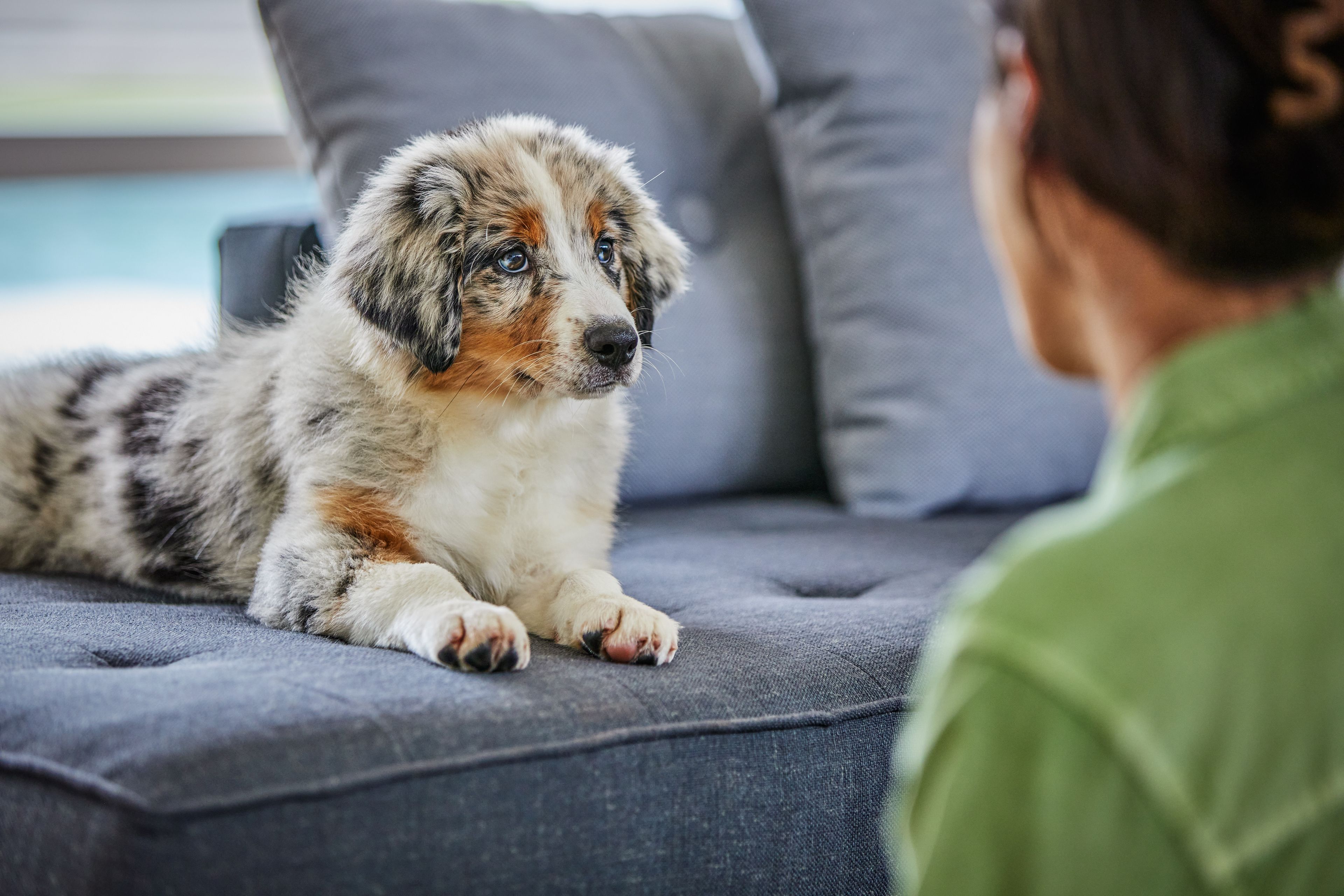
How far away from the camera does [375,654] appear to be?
4.78 ft

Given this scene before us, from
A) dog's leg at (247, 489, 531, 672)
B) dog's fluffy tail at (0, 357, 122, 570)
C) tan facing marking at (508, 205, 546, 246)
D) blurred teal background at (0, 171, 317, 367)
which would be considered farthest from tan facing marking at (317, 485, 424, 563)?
blurred teal background at (0, 171, 317, 367)

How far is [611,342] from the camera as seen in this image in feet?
5.90

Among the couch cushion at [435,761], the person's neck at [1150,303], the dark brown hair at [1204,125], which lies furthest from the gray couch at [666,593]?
the dark brown hair at [1204,125]

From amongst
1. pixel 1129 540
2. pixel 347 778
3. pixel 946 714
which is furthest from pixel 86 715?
pixel 1129 540

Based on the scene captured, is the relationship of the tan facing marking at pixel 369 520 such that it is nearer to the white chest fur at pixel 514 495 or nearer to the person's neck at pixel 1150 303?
the white chest fur at pixel 514 495

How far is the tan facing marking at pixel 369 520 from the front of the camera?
174cm

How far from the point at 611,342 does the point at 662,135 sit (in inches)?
28.1

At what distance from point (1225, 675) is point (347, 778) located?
759 mm

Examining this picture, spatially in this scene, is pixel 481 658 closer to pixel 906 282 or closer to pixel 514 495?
pixel 514 495

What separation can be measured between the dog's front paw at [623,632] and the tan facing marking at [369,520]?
0.94ft

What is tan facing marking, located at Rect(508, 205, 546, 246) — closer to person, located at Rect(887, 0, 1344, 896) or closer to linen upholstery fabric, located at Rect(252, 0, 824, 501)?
linen upholstery fabric, located at Rect(252, 0, 824, 501)

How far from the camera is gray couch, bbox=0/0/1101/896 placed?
3.69 feet

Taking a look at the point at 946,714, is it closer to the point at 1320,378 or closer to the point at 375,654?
the point at 1320,378

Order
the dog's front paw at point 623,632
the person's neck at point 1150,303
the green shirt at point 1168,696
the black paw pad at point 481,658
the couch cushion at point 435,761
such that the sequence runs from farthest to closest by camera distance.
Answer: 1. the dog's front paw at point 623,632
2. the black paw pad at point 481,658
3. the couch cushion at point 435,761
4. the person's neck at point 1150,303
5. the green shirt at point 1168,696
